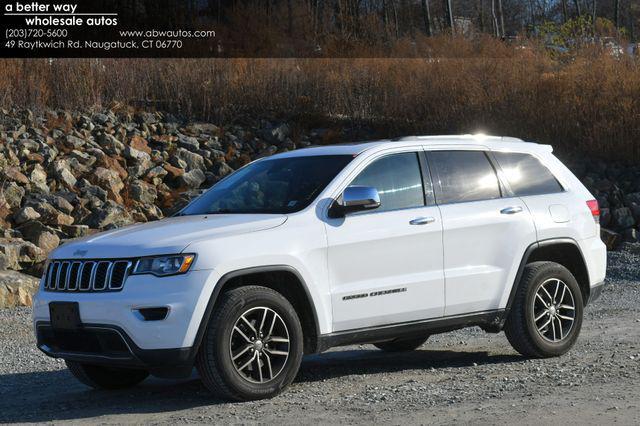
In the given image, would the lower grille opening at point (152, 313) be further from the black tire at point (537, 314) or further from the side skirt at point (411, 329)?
the black tire at point (537, 314)

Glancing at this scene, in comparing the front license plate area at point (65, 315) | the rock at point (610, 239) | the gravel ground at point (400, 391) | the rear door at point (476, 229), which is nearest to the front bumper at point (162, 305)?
the front license plate area at point (65, 315)

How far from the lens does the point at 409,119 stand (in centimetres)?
2712

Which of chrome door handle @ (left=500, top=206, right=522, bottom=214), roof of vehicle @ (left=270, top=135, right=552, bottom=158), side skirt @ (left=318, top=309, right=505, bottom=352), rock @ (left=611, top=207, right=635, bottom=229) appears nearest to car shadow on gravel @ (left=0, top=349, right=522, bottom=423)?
side skirt @ (left=318, top=309, right=505, bottom=352)

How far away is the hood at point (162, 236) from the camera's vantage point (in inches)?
282

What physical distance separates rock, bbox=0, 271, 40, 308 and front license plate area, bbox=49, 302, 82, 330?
7.83 meters

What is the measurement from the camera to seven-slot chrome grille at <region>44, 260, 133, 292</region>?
23.5ft

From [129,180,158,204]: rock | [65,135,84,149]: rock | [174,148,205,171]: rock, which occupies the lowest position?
[129,180,158,204]: rock

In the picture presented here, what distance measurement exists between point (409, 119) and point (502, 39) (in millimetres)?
5886

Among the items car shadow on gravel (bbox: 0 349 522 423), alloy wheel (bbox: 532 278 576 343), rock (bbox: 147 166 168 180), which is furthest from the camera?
rock (bbox: 147 166 168 180)

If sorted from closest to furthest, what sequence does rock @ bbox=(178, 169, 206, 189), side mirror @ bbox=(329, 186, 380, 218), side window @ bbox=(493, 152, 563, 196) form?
side mirror @ bbox=(329, 186, 380, 218) → side window @ bbox=(493, 152, 563, 196) → rock @ bbox=(178, 169, 206, 189)

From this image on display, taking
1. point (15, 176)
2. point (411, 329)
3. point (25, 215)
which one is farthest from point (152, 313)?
point (15, 176)

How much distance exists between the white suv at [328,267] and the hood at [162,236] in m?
0.02

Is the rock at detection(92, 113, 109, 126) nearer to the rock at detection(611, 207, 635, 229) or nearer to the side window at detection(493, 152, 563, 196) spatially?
the rock at detection(611, 207, 635, 229)

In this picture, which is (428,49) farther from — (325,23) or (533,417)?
(533,417)
